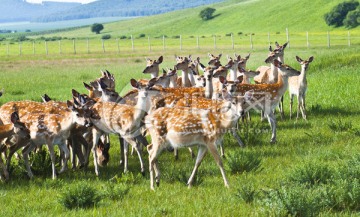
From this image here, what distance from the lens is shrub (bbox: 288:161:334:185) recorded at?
Answer: 9719 mm

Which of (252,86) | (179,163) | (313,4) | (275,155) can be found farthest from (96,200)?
(313,4)

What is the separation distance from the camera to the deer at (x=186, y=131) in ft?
33.4

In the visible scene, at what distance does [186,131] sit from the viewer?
10164mm

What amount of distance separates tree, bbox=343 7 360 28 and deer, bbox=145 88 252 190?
8898 centimetres

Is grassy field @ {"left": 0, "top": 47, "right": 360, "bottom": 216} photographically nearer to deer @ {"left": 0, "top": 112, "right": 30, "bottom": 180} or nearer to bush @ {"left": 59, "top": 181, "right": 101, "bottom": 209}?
bush @ {"left": 59, "top": 181, "right": 101, "bottom": 209}

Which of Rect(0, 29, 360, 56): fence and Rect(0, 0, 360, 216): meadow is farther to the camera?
Rect(0, 29, 360, 56): fence

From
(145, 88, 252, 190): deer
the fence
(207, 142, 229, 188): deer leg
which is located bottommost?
(207, 142, 229, 188): deer leg

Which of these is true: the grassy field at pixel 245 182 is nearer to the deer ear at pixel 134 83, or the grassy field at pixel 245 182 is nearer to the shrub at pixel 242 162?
the shrub at pixel 242 162

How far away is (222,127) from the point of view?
10664 millimetres

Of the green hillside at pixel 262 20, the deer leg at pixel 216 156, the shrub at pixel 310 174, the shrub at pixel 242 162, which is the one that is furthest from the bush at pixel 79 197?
the green hillside at pixel 262 20

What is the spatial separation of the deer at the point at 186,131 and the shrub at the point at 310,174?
1.18 m

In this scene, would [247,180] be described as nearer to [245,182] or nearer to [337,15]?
[245,182]

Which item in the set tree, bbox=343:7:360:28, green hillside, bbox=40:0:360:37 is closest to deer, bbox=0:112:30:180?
green hillside, bbox=40:0:360:37

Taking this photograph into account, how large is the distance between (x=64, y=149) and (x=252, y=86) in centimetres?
582
